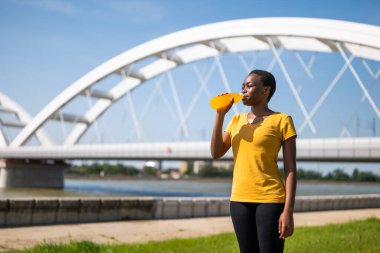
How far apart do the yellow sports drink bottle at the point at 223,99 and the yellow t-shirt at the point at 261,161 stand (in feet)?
0.60

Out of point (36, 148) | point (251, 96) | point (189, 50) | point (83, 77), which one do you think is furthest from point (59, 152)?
point (251, 96)

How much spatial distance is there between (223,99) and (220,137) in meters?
0.25

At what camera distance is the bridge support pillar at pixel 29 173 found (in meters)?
49.0

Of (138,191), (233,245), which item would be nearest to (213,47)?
(138,191)

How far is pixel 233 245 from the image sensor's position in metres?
6.38

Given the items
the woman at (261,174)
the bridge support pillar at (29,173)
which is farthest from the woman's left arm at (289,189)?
the bridge support pillar at (29,173)

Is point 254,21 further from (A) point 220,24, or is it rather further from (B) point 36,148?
(B) point 36,148

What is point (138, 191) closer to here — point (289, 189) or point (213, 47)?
point (213, 47)

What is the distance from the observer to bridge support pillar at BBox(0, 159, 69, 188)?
4903 cm

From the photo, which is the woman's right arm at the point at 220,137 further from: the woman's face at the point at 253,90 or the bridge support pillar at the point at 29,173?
the bridge support pillar at the point at 29,173

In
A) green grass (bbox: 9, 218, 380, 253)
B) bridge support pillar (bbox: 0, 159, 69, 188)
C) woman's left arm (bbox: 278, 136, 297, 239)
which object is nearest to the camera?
woman's left arm (bbox: 278, 136, 297, 239)

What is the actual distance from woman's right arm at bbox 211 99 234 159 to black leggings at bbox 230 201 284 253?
0.35 metres

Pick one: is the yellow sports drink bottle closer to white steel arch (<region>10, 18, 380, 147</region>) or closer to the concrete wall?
the concrete wall

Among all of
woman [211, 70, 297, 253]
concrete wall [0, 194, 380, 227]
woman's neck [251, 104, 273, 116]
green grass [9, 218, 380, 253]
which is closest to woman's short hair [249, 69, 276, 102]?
woman [211, 70, 297, 253]
